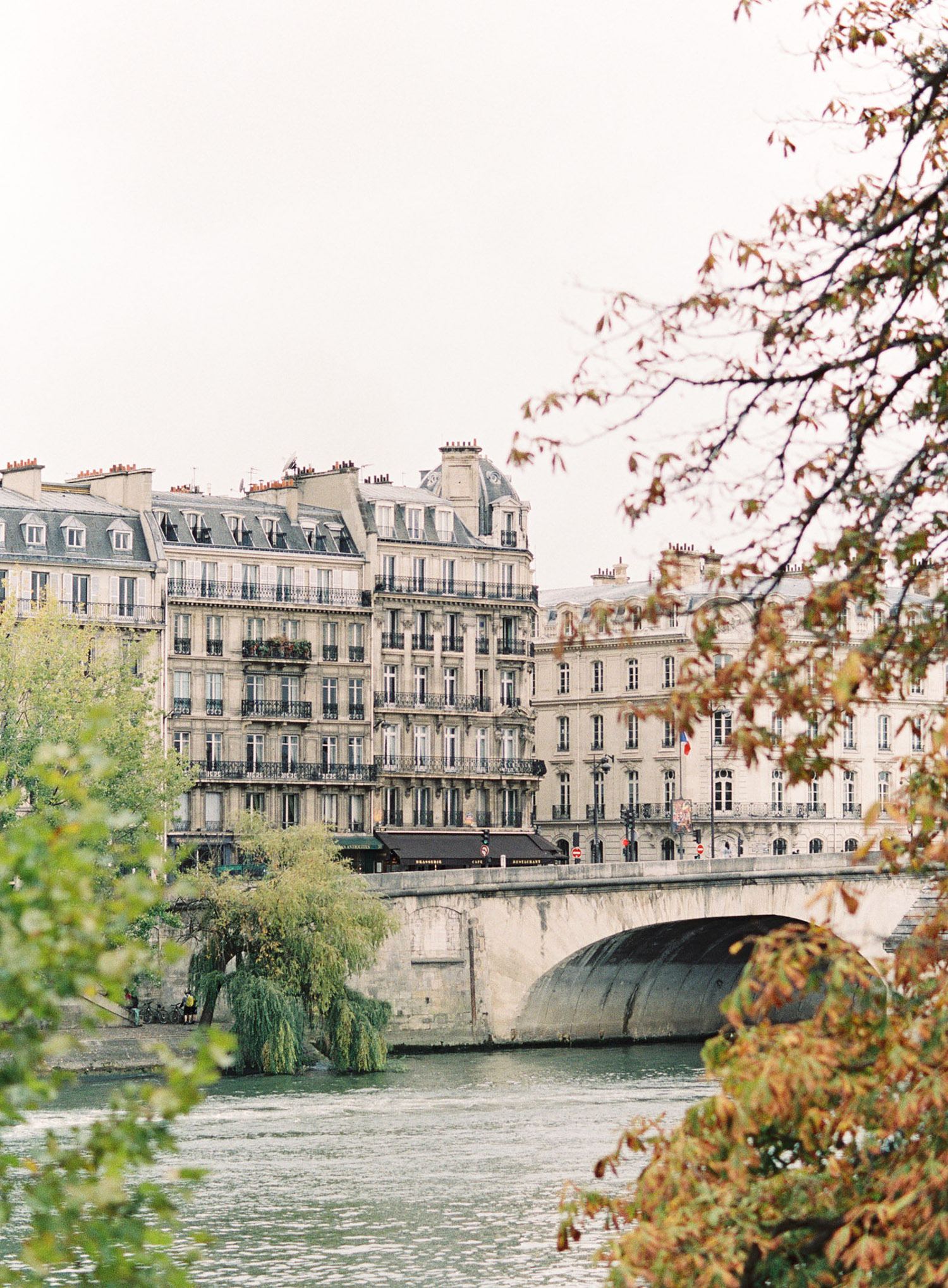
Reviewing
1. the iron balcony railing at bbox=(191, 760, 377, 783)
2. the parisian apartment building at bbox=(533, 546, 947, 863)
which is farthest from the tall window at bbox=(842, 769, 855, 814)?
the iron balcony railing at bbox=(191, 760, 377, 783)

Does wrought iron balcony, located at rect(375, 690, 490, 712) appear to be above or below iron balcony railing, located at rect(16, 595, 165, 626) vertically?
below

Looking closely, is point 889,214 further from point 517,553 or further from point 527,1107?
point 517,553

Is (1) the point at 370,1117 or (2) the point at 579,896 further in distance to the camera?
(2) the point at 579,896

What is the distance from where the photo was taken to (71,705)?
2223 inches

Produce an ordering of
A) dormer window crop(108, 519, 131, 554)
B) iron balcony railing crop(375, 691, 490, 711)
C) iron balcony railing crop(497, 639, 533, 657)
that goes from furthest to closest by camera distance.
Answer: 1. iron balcony railing crop(497, 639, 533, 657)
2. iron balcony railing crop(375, 691, 490, 711)
3. dormer window crop(108, 519, 131, 554)

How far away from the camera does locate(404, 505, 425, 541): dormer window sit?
254 ft

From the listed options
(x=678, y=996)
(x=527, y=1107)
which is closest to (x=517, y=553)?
(x=678, y=996)

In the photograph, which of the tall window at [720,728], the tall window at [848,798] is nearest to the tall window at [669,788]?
the tall window at [720,728]

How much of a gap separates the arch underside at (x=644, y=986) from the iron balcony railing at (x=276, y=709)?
49.9 ft

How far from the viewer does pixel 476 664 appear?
77.8 meters

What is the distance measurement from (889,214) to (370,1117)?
107ft

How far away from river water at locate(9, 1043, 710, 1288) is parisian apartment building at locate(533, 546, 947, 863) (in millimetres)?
32948

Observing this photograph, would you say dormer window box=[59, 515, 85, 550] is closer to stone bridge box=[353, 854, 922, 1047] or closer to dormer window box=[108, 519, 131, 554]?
dormer window box=[108, 519, 131, 554]

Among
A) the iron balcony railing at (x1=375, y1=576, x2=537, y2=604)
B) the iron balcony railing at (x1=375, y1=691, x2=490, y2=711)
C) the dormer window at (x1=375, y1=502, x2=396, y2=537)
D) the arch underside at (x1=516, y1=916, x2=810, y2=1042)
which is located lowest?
the arch underside at (x1=516, y1=916, x2=810, y2=1042)
